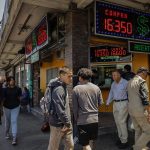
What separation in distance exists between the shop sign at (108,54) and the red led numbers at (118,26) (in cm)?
229

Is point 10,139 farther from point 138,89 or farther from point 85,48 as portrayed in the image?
point 138,89

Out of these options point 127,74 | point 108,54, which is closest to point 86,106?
point 127,74

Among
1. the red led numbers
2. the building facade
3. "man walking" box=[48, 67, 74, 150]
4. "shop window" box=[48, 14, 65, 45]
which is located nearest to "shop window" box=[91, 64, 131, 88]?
the building facade

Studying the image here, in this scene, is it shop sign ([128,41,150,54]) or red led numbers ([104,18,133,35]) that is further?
shop sign ([128,41,150,54])

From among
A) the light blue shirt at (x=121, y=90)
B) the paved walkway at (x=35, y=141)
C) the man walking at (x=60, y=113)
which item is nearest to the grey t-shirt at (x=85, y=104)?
the man walking at (x=60, y=113)

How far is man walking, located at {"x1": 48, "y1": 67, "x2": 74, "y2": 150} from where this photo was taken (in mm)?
4111

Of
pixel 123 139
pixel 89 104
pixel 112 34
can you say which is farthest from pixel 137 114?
pixel 112 34

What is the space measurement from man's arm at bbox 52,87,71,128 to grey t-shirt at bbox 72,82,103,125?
294 millimetres

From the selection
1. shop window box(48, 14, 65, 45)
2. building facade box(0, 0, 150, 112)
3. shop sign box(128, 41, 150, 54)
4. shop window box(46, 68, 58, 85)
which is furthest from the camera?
shop window box(46, 68, 58, 85)

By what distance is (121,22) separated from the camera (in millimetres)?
7012

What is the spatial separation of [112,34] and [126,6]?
1021mm

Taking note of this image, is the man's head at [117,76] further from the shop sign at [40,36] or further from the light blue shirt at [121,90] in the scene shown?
the shop sign at [40,36]

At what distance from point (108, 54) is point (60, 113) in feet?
19.6

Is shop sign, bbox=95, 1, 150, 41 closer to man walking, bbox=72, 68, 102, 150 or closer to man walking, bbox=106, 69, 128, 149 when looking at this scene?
man walking, bbox=106, 69, 128, 149
